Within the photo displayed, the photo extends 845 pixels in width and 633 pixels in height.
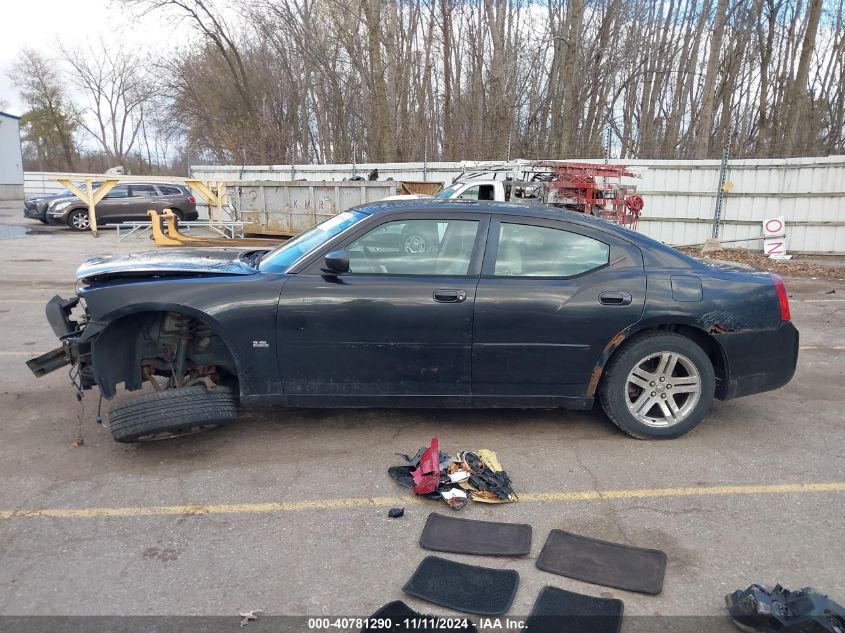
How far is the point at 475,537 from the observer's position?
10.2ft

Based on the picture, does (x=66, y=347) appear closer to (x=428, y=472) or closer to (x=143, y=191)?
(x=428, y=472)

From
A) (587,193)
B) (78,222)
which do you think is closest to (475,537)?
(587,193)

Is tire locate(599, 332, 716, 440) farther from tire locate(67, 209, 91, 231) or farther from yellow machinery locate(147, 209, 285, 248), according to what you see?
tire locate(67, 209, 91, 231)

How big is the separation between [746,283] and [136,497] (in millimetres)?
4116

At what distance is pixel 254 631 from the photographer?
2463 mm

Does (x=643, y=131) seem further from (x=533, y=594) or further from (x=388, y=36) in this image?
(x=533, y=594)

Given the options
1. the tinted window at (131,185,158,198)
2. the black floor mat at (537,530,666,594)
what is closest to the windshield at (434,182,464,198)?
the black floor mat at (537,530,666,594)

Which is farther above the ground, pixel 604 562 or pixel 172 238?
pixel 172 238

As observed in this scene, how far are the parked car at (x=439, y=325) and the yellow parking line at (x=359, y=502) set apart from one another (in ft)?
1.94

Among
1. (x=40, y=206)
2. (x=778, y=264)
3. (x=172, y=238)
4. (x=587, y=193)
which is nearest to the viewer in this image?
(x=587, y=193)

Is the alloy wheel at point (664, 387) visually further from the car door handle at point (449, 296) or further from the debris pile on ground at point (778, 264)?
the debris pile on ground at point (778, 264)

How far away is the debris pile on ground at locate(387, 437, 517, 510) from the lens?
11.4 feet

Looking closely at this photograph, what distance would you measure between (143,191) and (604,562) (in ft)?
71.8

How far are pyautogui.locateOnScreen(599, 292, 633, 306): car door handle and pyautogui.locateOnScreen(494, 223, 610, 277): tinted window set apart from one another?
0.23m
